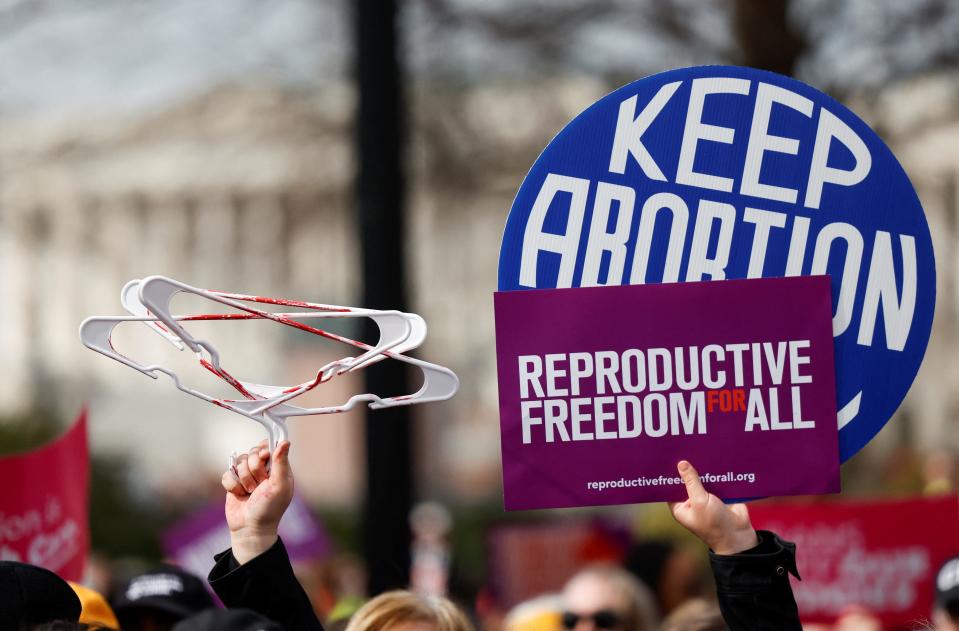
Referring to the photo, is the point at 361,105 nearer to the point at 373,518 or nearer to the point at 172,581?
the point at 373,518

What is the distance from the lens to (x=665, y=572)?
5.44 metres

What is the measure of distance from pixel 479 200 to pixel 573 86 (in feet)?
4.32

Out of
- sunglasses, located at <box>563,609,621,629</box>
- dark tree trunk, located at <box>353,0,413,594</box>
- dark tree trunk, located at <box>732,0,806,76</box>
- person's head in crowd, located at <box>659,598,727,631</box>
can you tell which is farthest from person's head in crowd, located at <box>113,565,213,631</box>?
dark tree trunk, located at <box>732,0,806,76</box>

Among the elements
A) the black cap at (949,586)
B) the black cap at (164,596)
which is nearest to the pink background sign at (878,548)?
the black cap at (949,586)

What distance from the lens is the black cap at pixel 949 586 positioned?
3762 millimetres

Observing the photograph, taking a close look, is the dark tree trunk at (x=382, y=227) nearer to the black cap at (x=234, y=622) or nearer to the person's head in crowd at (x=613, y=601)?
the person's head in crowd at (x=613, y=601)

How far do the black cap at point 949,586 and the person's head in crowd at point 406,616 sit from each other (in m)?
1.60

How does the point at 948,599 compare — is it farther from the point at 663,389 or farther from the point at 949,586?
the point at 663,389

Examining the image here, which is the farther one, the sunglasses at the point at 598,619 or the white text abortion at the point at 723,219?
the sunglasses at the point at 598,619

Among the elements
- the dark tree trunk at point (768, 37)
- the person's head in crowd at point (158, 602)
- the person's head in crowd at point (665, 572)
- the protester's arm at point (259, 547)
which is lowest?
the person's head in crowd at point (665, 572)

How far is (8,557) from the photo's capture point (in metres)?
3.71

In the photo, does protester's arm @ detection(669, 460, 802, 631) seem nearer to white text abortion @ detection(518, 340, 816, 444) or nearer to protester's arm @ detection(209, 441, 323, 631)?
white text abortion @ detection(518, 340, 816, 444)

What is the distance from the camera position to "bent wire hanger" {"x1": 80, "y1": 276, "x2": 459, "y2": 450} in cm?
234

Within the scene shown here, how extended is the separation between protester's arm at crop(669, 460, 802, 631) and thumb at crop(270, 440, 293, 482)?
2.28ft
